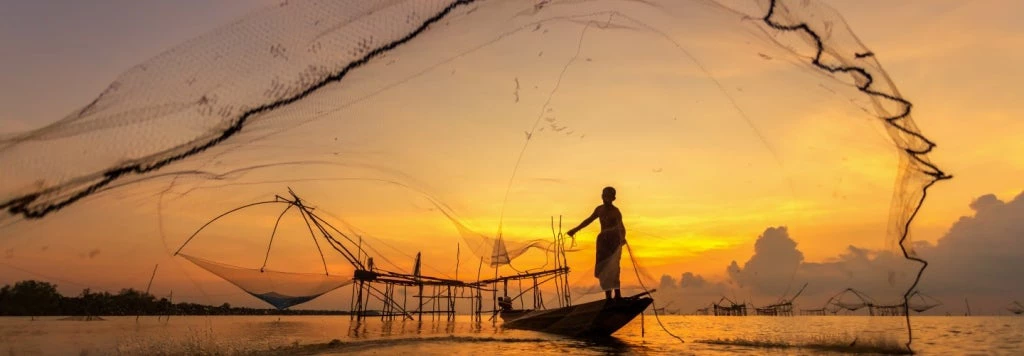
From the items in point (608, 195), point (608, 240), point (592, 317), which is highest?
point (608, 195)

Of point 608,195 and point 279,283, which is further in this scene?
point 279,283

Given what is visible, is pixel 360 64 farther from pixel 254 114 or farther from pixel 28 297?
pixel 28 297

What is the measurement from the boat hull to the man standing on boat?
5.34 feet

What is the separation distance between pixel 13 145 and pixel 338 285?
75.6 feet

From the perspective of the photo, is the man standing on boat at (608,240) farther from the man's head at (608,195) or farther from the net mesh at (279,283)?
the net mesh at (279,283)

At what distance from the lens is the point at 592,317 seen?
1952 centimetres

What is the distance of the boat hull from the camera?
18375 mm

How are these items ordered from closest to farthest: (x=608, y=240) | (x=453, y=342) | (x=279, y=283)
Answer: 1. (x=608, y=240)
2. (x=453, y=342)
3. (x=279, y=283)

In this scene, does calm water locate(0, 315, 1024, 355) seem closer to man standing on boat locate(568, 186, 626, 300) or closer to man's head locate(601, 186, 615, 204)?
man standing on boat locate(568, 186, 626, 300)

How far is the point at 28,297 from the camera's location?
301 feet

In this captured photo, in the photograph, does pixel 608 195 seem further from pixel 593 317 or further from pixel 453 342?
pixel 453 342

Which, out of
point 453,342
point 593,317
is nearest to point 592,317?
point 593,317

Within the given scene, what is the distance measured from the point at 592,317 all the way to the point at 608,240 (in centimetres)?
Result: 432

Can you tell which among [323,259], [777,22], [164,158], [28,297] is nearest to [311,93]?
[164,158]
